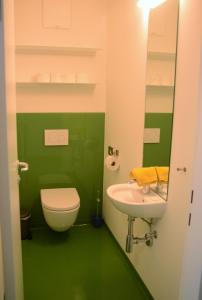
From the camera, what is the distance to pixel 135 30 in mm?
2348

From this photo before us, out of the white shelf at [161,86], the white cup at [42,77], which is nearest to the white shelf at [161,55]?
the white shelf at [161,86]

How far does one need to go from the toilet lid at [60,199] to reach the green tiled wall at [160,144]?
96cm

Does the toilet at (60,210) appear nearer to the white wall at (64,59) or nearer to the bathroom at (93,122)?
the bathroom at (93,122)

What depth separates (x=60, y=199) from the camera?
2.90m

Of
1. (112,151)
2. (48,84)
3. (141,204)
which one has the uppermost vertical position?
(48,84)

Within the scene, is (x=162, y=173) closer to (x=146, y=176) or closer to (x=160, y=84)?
(x=146, y=176)

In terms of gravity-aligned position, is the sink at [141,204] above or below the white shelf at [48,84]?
below

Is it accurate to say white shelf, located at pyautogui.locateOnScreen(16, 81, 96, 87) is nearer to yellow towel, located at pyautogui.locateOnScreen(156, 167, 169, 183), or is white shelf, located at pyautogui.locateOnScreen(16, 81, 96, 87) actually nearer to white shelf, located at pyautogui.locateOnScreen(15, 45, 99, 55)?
white shelf, located at pyautogui.locateOnScreen(15, 45, 99, 55)

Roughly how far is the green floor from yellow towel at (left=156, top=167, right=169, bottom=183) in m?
0.97

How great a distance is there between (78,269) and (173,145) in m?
1.51

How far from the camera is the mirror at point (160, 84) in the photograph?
1.84 metres

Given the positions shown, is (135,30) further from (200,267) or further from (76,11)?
(200,267)

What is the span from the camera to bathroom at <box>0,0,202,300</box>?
1970 millimetres

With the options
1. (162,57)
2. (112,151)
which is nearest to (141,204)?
(162,57)
